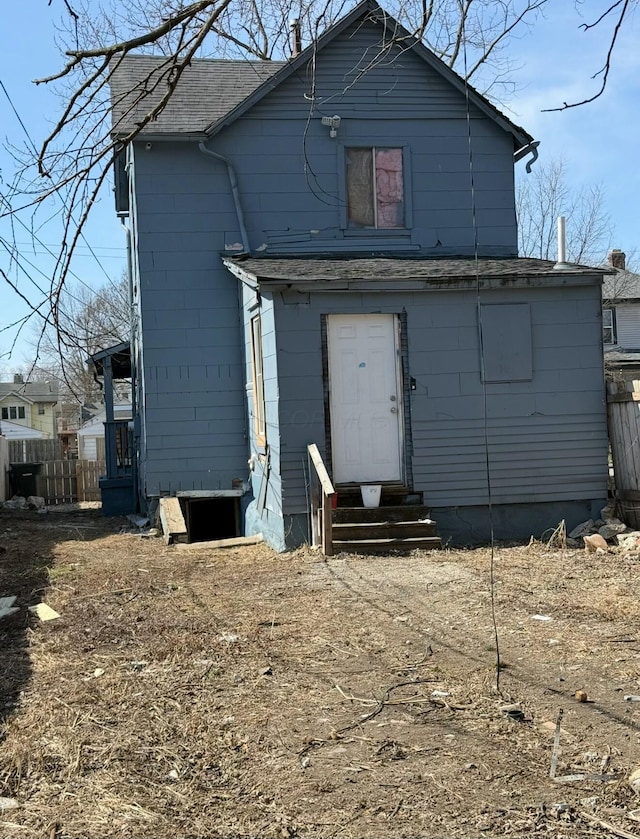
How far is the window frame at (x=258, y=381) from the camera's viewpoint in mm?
11969

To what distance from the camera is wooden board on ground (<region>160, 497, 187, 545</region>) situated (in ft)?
40.0

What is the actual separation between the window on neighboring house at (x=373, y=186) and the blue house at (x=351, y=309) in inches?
1.3

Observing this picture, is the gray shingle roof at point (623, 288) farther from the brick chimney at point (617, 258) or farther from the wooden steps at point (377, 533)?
the wooden steps at point (377, 533)

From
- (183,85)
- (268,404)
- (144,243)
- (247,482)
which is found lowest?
(247,482)

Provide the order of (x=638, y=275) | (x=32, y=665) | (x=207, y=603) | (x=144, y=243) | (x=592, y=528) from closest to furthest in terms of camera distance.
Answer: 1. (x=32, y=665)
2. (x=207, y=603)
3. (x=592, y=528)
4. (x=144, y=243)
5. (x=638, y=275)

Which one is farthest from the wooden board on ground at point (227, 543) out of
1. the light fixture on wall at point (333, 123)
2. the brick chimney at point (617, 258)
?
the brick chimney at point (617, 258)

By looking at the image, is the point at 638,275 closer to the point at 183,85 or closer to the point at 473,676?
the point at 183,85

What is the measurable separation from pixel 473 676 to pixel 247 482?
819cm

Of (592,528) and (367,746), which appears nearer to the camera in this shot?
(367,746)

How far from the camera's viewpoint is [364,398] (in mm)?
11328

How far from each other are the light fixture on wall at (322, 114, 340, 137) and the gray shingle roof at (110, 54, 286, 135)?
1289mm

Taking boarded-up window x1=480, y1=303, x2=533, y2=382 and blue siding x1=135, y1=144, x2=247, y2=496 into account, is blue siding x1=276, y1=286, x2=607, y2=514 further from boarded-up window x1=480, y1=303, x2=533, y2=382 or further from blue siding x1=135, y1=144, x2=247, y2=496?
blue siding x1=135, y1=144, x2=247, y2=496

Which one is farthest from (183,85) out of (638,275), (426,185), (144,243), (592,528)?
(638,275)

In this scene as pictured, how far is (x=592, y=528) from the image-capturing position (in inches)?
444
